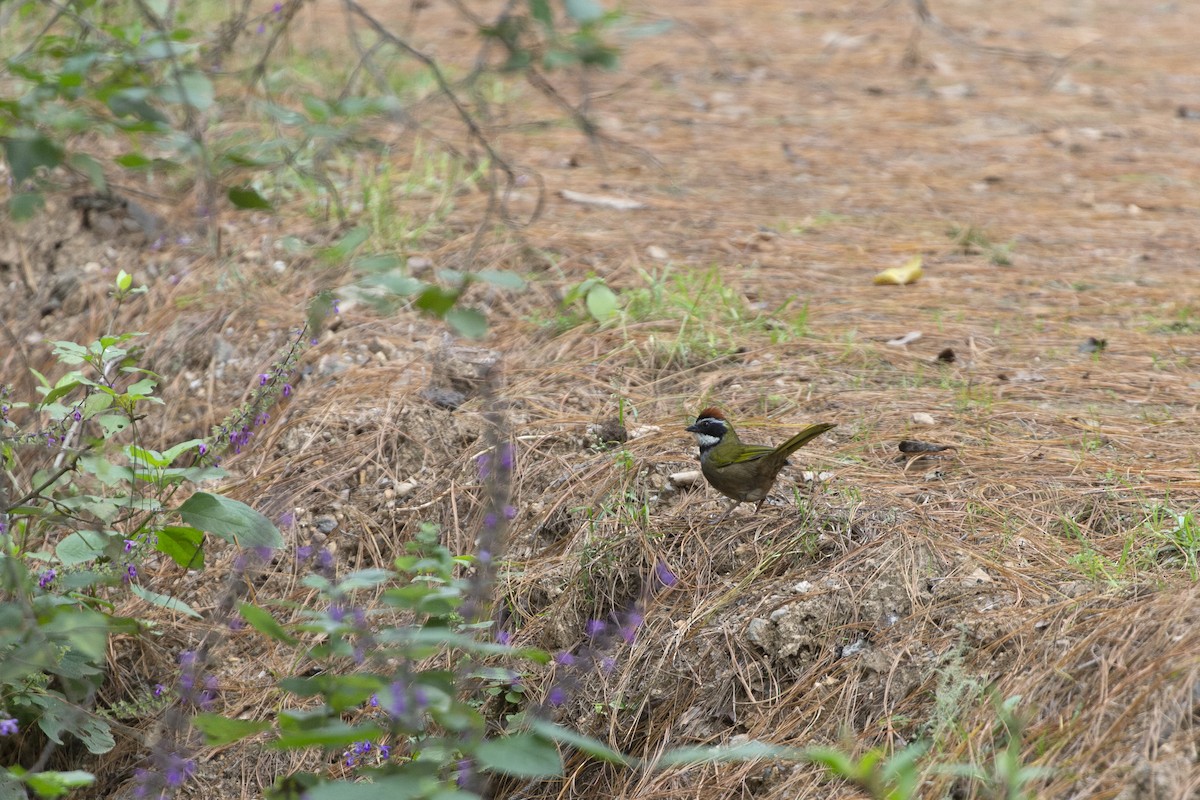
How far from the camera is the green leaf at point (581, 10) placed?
1893 millimetres

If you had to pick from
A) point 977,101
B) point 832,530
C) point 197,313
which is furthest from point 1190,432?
point 977,101

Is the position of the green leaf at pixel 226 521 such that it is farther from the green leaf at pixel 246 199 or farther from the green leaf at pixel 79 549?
the green leaf at pixel 246 199

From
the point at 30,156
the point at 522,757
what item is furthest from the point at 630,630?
the point at 30,156

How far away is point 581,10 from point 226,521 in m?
1.71

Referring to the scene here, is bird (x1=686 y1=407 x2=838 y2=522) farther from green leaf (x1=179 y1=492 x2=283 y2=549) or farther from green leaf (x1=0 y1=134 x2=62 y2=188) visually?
green leaf (x1=0 y1=134 x2=62 y2=188)

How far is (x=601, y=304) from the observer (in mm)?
4719

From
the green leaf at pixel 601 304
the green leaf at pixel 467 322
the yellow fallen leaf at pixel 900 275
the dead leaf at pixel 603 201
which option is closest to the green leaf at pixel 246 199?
the green leaf at pixel 467 322

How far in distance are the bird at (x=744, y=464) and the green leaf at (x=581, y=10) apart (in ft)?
5.30

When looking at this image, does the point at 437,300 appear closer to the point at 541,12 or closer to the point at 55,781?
the point at 541,12

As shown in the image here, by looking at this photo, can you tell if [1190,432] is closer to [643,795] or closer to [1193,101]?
[643,795]

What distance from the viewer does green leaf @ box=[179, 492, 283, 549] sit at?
2990 millimetres

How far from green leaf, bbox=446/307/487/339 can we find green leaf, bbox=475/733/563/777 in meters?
0.68

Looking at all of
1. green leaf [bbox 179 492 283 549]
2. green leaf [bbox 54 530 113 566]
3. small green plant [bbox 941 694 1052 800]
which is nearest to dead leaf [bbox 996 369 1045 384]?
small green plant [bbox 941 694 1052 800]

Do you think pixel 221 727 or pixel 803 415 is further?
pixel 803 415
